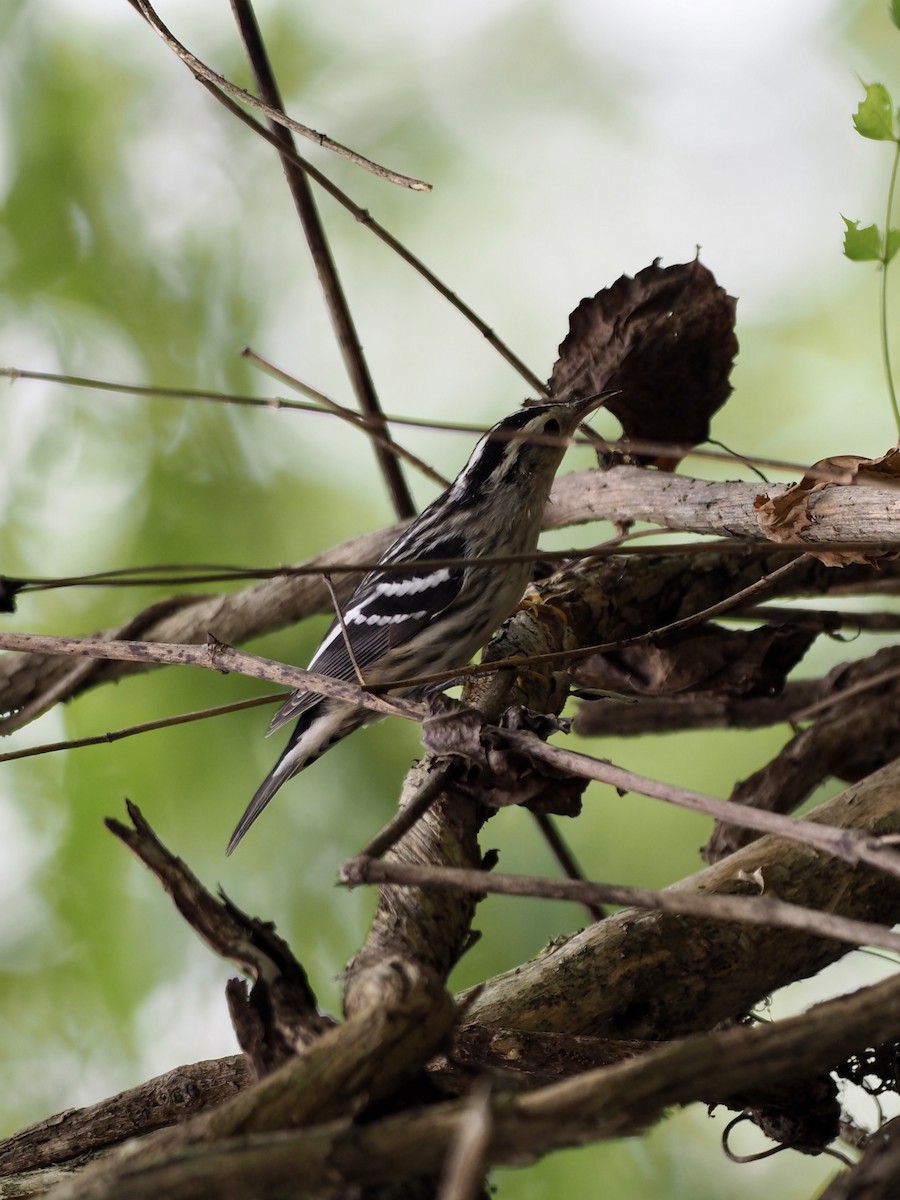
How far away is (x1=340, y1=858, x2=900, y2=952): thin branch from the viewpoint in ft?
3.85

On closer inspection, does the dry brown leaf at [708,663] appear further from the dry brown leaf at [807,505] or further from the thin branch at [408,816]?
the thin branch at [408,816]

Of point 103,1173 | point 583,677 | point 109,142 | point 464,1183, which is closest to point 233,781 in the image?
point 583,677

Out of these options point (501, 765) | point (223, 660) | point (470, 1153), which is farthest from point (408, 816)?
point (470, 1153)

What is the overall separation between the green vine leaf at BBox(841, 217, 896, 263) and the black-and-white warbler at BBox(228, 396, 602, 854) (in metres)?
0.96

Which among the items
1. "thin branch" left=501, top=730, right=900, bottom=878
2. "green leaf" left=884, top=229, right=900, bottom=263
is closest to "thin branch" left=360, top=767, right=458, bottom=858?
"thin branch" left=501, top=730, right=900, bottom=878

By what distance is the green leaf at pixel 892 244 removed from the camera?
208 cm

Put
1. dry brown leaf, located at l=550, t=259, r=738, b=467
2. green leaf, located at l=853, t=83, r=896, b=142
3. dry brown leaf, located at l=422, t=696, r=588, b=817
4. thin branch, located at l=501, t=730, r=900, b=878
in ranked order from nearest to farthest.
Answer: thin branch, located at l=501, t=730, r=900, b=878, dry brown leaf, located at l=422, t=696, r=588, b=817, green leaf, located at l=853, t=83, r=896, b=142, dry brown leaf, located at l=550, t=259, r=738, b=467

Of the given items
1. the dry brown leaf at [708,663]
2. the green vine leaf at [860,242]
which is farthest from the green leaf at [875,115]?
the dry brown leaf at [708,663]

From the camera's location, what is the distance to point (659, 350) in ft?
8.23

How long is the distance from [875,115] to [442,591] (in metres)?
1.59

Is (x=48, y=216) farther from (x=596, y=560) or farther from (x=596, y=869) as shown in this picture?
(x=596, y=869)

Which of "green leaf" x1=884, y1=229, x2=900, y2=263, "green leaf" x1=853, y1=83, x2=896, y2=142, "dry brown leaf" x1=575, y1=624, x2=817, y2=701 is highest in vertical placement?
"green leaf" x1=853, y1=83, x2=896, y2=142

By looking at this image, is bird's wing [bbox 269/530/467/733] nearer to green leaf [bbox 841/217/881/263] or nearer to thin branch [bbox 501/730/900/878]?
green leaf [bbox 841/217/881/263]

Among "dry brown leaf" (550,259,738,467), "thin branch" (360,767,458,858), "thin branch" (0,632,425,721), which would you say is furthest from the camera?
"dry brown leaf" (550,259,738,467)
